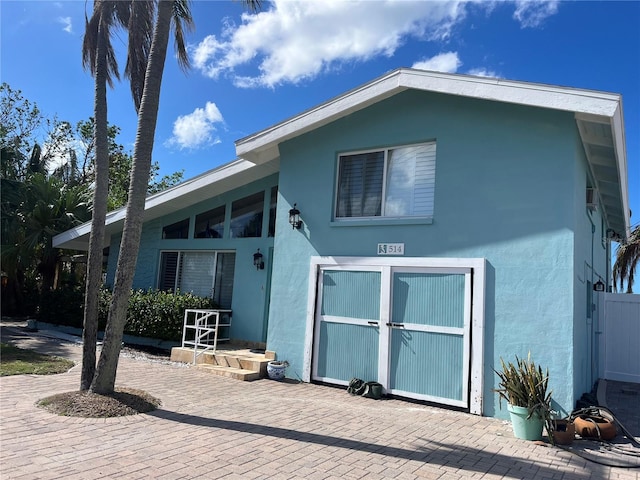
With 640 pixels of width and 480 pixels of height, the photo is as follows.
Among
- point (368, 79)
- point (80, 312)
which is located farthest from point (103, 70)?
point (80, 312)

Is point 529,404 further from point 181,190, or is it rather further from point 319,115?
point 181,190

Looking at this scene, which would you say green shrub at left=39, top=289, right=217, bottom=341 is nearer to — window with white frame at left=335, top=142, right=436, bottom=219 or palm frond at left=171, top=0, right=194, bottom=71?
window with white frame at left=335, top=142, right=436, bottom=219

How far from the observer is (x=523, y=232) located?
6.93 meters

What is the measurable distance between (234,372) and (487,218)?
17.2 feet

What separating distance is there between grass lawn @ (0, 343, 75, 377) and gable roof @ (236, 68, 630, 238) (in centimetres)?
526

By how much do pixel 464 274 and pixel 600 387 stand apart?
4.72 m

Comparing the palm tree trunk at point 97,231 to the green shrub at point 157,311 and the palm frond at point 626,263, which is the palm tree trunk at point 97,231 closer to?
the green shrub at point 157,311

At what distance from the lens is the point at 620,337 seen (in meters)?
10.7

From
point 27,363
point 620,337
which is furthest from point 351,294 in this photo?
point 620,337

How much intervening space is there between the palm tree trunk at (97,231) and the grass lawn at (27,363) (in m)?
2.00

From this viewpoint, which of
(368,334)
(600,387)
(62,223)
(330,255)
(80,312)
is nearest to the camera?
(368,334)

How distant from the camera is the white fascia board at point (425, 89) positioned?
640 cm

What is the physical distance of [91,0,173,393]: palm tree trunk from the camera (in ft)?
20.2

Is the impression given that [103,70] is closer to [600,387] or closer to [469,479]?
[469,479]
